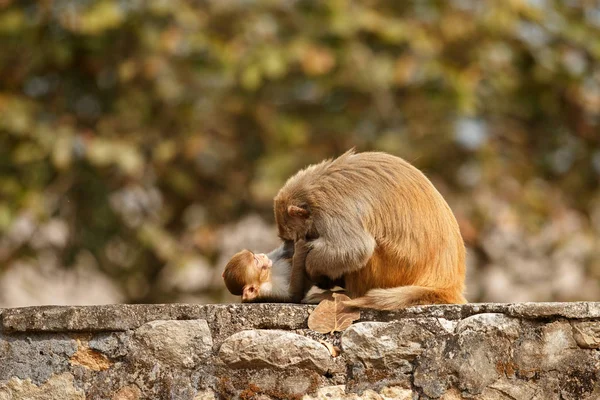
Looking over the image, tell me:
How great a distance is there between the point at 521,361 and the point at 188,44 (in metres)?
7.52

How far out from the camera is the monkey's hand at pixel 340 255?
4598 millimetres

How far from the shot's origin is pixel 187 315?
4316 mm

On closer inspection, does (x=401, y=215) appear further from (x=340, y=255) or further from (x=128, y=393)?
(x=128, y=393)

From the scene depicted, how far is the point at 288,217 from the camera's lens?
5000mm

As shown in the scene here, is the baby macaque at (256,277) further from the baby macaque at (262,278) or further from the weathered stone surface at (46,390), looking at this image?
the weathered stone surface at (46,390)

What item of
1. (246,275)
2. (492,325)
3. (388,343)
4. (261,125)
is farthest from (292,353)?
(261,125)

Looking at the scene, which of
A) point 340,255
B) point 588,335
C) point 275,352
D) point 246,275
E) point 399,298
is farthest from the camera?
point 246,275

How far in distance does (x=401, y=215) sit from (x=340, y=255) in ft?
1.14

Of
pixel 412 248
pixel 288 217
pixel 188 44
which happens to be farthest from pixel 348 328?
pixel 188 44

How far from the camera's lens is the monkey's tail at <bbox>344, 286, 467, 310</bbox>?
427 cm

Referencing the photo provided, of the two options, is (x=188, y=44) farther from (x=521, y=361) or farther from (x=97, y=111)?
(x=521, y=361)

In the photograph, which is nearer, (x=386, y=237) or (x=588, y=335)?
(x=588, y=335)

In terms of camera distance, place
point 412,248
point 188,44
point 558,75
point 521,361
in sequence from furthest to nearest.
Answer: point 558,75 → point 188,44 → point 412,248 → point 521,361

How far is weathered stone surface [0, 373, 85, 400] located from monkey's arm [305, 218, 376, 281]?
1266 mm
